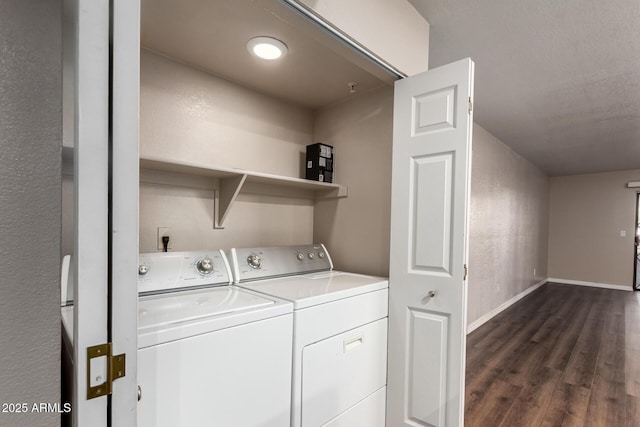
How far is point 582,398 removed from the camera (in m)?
2.23

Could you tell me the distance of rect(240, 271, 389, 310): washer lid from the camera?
1.32m

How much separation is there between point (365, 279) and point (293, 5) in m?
Result: 1.33

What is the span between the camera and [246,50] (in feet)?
5.35

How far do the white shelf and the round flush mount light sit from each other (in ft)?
2.02

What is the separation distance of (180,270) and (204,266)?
11 centimetres

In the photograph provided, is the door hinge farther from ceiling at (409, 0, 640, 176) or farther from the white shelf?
ceiling at (409, 0, 640, 176)

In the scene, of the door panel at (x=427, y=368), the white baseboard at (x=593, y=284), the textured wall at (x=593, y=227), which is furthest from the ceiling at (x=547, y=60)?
the white baseboard at (x=593, y=284)

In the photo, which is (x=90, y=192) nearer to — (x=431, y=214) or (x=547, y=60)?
(x=431, y=214)

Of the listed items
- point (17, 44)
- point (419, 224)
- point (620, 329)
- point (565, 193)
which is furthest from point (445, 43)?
point (565, 193)

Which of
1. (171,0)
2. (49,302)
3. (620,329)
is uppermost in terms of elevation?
(171,0)

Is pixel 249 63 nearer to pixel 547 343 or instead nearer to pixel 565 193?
pixel 547 343

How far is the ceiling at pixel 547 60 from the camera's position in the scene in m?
1.65

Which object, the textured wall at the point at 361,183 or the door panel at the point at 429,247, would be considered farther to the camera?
the textured wall at the point at 361,183

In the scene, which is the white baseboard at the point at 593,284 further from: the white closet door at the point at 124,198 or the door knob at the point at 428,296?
the white closet door at the point at 124,198
